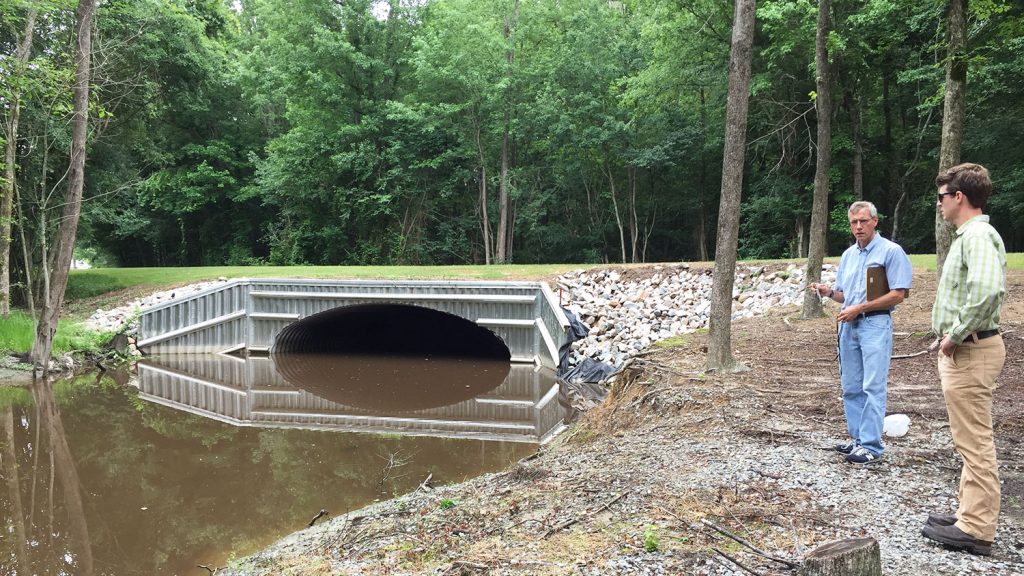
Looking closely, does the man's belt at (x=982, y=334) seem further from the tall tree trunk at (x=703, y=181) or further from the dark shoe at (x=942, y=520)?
the tall tree trunk at (x=703, y=181)

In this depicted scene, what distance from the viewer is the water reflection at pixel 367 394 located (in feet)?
37.6

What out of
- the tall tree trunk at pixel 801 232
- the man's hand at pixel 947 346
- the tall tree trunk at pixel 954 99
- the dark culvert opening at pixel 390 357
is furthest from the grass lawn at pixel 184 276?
the man's hand at pixel 947 346

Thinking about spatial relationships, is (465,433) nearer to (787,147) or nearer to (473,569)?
(473,569)

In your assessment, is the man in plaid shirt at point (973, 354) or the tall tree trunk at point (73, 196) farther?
the tall tree trunk at point (73, 196)

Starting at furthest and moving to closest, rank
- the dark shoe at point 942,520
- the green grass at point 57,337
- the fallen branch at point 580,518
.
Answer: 1. the green grass at point 57,337
2. the fallen branch at point 580,518
3. the dark shoe at point 942,520

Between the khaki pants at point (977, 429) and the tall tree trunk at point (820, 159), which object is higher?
the tall tree trunk at point (820, 159)

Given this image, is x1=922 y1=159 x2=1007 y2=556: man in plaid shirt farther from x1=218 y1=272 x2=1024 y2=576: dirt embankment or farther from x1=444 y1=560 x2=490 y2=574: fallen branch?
x1=444 y1=560 x2=490 y2=574: fallen branch

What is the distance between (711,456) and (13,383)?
15.5 meters

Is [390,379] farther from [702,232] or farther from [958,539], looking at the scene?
[702,232]

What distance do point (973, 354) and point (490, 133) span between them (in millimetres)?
28419

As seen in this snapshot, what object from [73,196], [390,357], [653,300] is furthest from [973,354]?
[390,357]

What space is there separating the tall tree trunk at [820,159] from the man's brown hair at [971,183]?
31.6ft

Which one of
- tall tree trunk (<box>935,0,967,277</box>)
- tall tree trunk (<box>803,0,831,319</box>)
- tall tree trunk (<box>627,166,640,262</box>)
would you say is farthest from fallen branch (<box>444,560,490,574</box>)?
tall tree trunk (<box>627,166,640,262</box>)

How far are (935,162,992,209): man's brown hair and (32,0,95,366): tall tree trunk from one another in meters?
15.6
